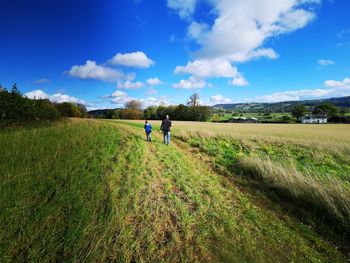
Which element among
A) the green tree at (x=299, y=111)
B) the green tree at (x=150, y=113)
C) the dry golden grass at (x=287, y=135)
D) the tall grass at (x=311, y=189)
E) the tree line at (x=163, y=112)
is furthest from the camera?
the green tree at (x=299, y=111)

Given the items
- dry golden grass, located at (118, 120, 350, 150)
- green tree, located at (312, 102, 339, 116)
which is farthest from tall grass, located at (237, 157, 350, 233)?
green tree, located at (312, 102, 339, 116)

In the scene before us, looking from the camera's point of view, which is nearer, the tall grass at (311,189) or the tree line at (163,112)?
the tall grass at (311,189)

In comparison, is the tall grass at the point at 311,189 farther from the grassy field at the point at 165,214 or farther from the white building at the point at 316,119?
the white building at the point at 316,119

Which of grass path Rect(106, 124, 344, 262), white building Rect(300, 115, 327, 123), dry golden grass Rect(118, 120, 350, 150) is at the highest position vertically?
grass path Rect(106, 124, 344, 262)

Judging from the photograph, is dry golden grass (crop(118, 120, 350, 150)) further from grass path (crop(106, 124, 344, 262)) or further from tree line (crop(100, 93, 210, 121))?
tree line (crop(100, 93, 210, 121))

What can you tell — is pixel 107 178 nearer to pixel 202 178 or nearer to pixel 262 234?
pixel 202 178

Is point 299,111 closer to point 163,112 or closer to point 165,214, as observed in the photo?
point 163,112

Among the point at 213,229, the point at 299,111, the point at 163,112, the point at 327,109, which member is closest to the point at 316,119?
the point at 299,111

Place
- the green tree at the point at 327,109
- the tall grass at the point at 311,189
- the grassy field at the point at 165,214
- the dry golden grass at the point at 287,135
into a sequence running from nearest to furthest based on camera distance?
the grassy field at the point at 165,214, the tall grass at the point at 311,189, the dry golden grass at the point at 287,135, the green tree at the point at 327,109

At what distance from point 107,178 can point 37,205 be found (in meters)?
2.33

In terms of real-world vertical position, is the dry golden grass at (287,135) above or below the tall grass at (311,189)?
below

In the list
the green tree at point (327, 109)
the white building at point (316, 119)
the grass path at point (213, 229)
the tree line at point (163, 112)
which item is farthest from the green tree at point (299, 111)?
the grass path at point (213, 229)

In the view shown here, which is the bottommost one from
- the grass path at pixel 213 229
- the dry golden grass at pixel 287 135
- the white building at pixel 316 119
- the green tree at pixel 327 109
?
the white building at pixel 316 119

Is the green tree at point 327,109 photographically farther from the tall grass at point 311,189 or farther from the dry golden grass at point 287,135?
the tall grass at point 311,189
